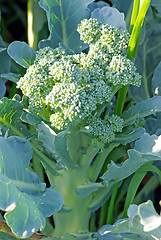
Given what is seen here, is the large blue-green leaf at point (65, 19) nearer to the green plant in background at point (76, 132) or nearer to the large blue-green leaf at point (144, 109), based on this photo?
the green plant in background at point (76, 132)

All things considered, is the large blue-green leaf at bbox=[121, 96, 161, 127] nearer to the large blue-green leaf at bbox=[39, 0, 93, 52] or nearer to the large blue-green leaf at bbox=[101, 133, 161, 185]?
the large blue-green leaf at bbox=[101, 133, 161, 185]

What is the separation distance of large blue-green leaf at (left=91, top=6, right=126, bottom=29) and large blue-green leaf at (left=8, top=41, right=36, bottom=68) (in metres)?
0.20

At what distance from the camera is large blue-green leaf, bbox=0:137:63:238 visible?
0.55m

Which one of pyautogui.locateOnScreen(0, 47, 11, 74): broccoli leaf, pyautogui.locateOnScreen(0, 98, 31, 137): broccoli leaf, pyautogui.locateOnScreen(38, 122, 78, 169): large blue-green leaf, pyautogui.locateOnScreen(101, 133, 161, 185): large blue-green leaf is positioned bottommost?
pyautogui.locateOnScreen(101, 133, 161, 185): large blue-green leaf

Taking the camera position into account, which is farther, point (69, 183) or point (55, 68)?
point (69, 183)

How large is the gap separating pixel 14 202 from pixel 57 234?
34 centimetres

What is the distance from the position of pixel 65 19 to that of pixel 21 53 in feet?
0.60

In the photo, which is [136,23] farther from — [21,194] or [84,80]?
[21,194]

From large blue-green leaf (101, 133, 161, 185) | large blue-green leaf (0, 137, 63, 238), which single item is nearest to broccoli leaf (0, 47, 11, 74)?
large blue-green leaf (0, 137, 63, 238)

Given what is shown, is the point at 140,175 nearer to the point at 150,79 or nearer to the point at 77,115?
the point at 77,115

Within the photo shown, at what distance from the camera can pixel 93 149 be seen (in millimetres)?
753

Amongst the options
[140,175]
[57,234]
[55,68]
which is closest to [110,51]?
[55,68]

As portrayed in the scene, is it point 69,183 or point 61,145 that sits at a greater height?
point 61,145

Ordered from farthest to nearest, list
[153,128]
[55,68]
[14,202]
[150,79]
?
1. [150,79]
2. [153,128]
3. [55,68]
4. [14,202]
